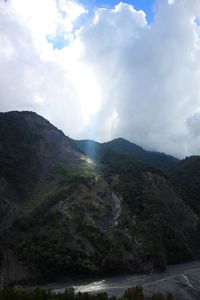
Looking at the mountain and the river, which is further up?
the mountain

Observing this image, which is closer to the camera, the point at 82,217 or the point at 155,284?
the point at 155,284

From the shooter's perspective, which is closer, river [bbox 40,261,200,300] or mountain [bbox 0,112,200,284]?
river [bbox 40,261,200,300]

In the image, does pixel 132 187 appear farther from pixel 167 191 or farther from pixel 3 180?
pixel 3 180

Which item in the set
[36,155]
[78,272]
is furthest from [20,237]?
[36,155]

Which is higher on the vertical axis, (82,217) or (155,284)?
(82,217)
